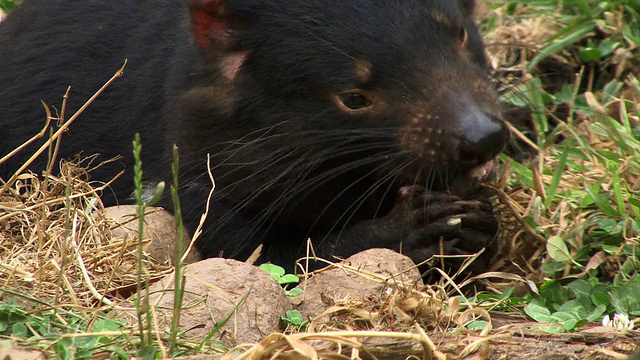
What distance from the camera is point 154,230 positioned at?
3.78 m

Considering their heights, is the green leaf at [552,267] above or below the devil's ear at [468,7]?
below

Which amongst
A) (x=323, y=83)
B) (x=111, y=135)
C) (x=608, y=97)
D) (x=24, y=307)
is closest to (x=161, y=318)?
(x=24, y=307)

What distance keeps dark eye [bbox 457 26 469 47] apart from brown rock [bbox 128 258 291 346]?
117cm

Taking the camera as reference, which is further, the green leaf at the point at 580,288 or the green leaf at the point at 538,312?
the green leaf at the point at 580,288

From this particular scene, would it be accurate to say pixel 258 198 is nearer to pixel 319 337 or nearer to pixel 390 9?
pixel 390 9

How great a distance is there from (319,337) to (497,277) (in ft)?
4.06

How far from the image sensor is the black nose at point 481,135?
3.25 meters

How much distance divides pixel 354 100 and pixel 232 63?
513 mm

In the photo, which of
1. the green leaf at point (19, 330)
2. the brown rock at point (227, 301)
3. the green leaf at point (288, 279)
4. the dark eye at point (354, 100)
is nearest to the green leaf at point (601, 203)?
the dark eye at point (354, 100)

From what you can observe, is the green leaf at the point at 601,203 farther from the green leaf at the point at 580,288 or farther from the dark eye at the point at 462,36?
the dark eye at the point at 462,36

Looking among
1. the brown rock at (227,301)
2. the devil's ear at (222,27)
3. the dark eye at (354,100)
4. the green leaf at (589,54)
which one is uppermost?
the devil's ear at (222,27)

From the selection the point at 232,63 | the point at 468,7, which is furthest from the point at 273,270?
the point at 468,7

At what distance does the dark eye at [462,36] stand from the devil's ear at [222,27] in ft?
2.44

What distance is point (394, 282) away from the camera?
123 inches
